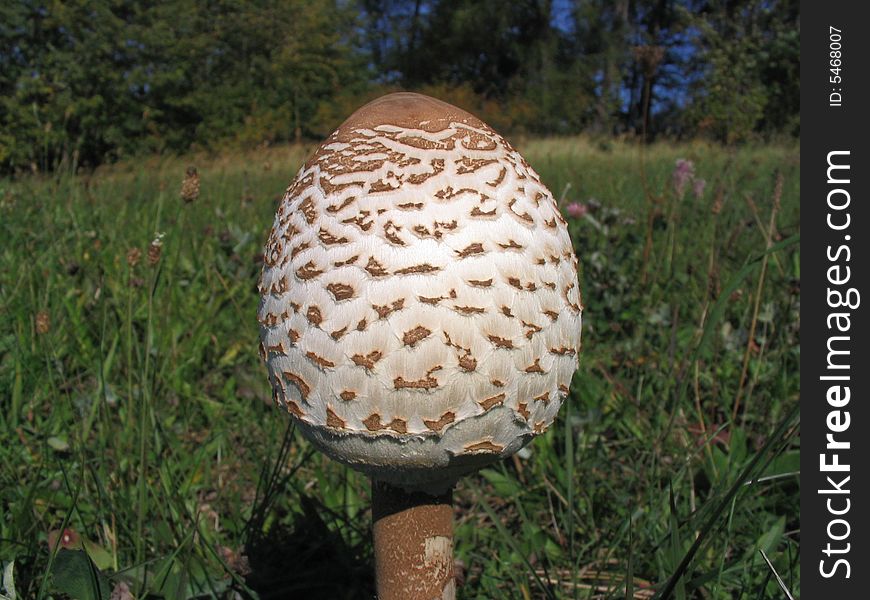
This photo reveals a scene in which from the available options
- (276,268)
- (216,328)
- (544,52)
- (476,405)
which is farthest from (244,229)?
(544,52)

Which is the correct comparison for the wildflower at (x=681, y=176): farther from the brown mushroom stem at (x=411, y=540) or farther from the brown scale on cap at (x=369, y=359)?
the brown scale on cap at (x=369, y=359)

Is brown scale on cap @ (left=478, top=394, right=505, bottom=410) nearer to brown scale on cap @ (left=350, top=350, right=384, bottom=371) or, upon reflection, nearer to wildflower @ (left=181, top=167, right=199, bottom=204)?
brown scale on cap @ (left=350, top=350, right=384, bottom=371)

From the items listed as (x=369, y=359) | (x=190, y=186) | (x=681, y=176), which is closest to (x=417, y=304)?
(x=369, y=359)

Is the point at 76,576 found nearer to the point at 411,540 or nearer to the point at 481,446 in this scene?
the point at 411,540

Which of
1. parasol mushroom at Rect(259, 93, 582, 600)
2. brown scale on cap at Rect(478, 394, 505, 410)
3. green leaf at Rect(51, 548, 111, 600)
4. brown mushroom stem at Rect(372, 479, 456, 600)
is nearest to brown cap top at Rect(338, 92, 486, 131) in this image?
parasol mushroom at Rect(259, 93, 582, 600)

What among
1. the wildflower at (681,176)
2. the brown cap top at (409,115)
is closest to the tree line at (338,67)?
the wildflower at (681,176)

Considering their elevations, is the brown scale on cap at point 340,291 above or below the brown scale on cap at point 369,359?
above
